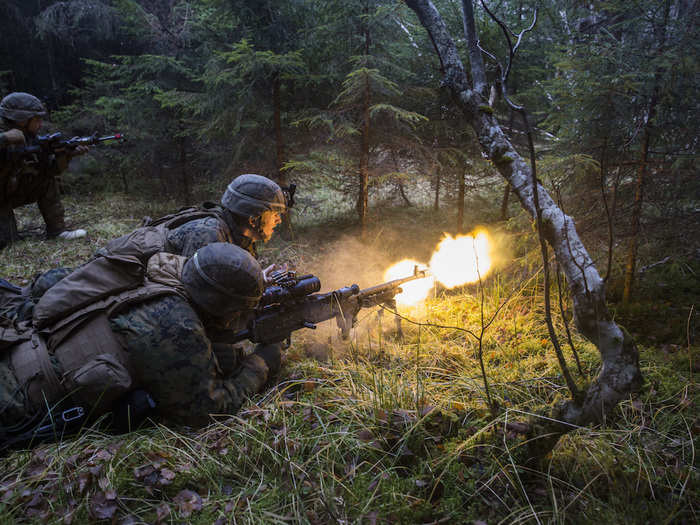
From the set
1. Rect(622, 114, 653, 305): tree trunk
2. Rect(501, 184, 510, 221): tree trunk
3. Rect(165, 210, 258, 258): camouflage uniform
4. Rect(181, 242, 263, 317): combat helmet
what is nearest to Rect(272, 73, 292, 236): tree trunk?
Rect(165, 210, 258, 258): camouflage uniform

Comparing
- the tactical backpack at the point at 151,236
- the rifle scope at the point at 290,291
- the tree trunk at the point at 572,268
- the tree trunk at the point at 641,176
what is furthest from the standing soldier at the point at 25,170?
the tree trunk at the point at 641,176

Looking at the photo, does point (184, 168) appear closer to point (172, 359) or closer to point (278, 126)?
point (278, 126)

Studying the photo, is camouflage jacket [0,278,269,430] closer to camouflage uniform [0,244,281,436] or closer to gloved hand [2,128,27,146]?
camouflage uniform [0,244,281,436]

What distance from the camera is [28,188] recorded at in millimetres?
7266

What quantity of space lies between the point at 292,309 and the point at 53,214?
671 cm

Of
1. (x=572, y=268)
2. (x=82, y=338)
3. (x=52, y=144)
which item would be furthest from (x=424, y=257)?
(x=52, y=144)

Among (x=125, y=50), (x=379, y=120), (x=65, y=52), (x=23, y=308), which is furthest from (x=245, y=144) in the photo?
(x=65, y=52)

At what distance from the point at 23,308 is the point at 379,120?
249 inches

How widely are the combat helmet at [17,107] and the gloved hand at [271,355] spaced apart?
6356 millimetres

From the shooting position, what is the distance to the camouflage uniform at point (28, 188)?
6742mm

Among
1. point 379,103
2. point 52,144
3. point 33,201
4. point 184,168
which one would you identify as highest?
point 379,103

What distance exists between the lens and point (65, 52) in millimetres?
12781

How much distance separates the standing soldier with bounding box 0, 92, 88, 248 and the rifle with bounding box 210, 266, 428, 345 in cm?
585

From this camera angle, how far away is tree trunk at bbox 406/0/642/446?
2.42m
